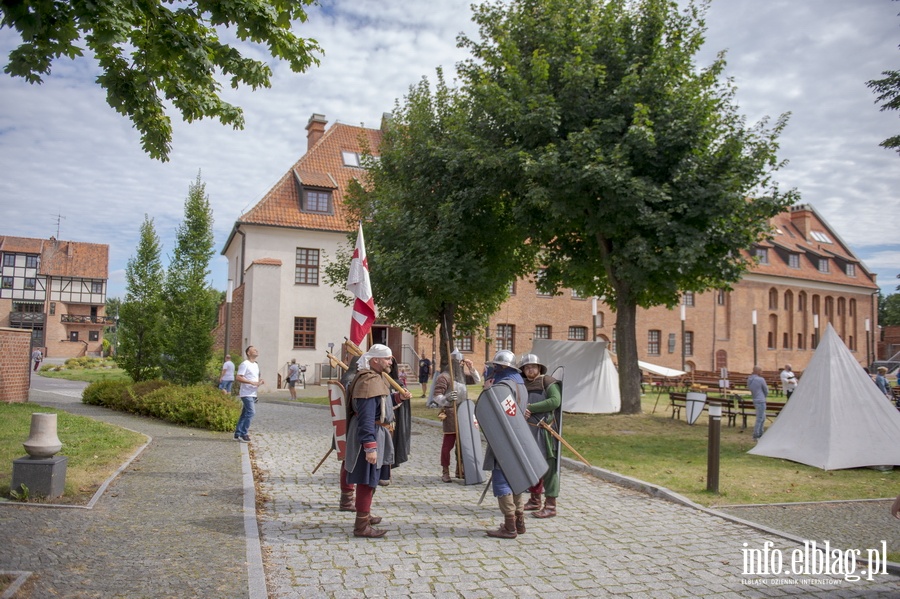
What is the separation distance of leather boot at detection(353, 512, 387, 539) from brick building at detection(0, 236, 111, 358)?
2877 inches

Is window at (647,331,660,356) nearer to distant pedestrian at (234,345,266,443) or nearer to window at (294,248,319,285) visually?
window at (294,248,319,285)

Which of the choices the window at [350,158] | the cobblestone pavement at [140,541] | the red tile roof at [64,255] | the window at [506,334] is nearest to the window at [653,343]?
the window at [506,334]

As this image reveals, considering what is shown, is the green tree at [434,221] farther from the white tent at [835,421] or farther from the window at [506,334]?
the window at [506,334]

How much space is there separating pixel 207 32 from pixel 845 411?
11905mm

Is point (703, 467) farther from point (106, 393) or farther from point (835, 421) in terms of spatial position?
point (106, 393)

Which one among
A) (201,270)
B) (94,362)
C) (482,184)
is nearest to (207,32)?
(482,184)

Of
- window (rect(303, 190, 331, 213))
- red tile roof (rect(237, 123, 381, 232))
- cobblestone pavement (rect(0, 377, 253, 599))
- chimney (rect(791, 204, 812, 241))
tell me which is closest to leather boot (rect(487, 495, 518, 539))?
cobblestone pavement (rect(0, 377, 253, 599))

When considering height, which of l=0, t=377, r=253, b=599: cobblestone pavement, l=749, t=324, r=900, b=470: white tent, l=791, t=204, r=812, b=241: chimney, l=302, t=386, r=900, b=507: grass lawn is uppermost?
l=791, t=204, r=812, b=241: chimney

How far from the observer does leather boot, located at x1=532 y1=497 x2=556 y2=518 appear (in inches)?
300

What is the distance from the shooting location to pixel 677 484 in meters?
9.65

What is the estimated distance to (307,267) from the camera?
34125mm

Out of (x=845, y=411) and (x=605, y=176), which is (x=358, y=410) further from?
(x=605, y=176)

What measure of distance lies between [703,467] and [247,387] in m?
8.38

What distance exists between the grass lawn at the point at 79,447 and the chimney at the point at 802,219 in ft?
193
